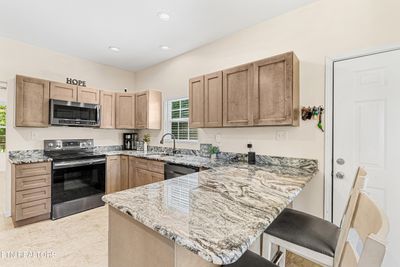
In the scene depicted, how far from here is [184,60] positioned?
12.3ft

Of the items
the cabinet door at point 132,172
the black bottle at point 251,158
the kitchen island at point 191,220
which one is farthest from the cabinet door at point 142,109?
the kitchen island at point 191,220

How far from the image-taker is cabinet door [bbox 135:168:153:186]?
3.38m

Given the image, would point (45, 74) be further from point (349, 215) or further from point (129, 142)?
point (349, 215)

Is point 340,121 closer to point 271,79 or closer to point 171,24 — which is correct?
point 271,79

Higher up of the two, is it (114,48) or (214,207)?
→ (114,48)

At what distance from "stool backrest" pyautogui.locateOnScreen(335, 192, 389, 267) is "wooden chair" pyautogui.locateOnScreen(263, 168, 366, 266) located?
288 mm

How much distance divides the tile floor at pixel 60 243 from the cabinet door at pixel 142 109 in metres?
1.83

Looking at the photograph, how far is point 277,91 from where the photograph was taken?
221 centimetres

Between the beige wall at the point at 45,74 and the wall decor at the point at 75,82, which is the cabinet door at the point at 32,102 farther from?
the wall decor at the point at 75,82

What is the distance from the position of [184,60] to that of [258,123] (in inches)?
83.1

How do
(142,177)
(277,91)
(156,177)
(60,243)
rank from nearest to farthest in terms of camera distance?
(277,91)
(60,243)
(156,177)
(142,177)

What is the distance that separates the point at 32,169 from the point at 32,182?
188mm

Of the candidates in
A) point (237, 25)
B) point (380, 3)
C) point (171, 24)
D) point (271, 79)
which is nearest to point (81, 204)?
point (171, 24)

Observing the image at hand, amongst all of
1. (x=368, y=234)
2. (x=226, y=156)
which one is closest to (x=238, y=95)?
(x=226, y=156)
